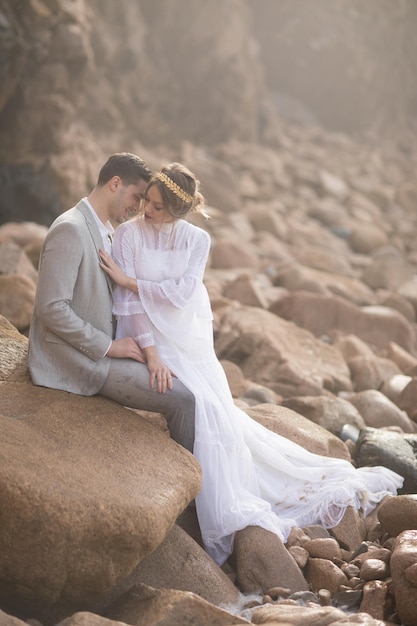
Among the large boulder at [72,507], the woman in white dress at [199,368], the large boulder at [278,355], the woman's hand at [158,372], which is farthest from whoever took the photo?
the large boulder at [278,355]

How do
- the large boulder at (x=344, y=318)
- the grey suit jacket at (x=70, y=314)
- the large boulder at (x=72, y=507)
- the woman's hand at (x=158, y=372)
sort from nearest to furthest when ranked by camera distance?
the large boulder at (x=72, y=507)
the grey suit jacket at (x=70, y=314)
the woman's hand at (x=158, y=372)
the large boulder at (x=344, y=318)

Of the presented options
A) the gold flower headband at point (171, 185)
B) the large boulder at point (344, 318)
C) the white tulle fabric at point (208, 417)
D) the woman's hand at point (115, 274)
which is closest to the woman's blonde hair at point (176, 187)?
the gold flower headband at point (171, 185)

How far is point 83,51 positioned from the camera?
11.2 meters

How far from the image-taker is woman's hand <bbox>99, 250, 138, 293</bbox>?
4.34 meters

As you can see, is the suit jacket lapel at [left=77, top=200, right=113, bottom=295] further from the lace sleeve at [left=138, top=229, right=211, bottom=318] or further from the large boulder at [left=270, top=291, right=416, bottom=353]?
the large boulder at [left=270, top=291, right=416, bottom=353]

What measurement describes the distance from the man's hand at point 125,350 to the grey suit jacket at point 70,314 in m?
0.05

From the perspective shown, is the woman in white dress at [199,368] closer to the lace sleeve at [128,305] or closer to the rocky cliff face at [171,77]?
the lace sleeve at [128,305]

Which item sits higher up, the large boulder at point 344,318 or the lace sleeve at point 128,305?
the lace sleeve at point 128,305

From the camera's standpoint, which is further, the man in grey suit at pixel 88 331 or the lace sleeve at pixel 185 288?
the lace sleeve at pixel 185 288

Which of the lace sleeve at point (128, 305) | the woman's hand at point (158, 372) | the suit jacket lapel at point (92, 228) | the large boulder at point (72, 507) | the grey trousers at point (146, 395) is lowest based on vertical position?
the large boulder at point (72, 507)

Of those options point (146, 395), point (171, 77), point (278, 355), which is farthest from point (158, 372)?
point (171, 77)

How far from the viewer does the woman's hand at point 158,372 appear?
13.8 ft

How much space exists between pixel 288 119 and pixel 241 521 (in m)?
20.9

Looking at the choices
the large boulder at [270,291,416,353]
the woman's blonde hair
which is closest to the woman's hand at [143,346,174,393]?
the woman's blonde hair
